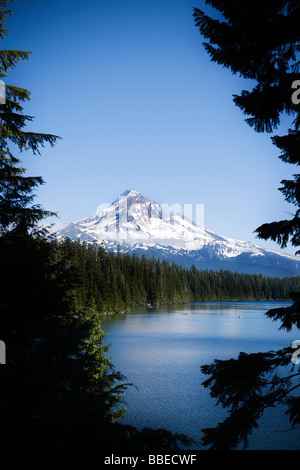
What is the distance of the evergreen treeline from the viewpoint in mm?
68875

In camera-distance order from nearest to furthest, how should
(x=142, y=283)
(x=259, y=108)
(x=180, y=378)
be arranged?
(x=259, y=108) < (x=180, y=378) < (x=142, y=283)

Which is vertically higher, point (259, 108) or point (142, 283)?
point (259, 108)

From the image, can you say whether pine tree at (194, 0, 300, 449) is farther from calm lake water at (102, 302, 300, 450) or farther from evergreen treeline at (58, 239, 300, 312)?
calm lake water at (102, 302, 300, 450)

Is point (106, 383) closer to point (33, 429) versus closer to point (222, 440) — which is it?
point (33, 429)

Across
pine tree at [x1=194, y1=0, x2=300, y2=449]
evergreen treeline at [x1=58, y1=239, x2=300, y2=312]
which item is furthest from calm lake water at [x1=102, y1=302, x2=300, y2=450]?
evergreen treeline at [x1=58, y1=239, x2=300, y2=312]

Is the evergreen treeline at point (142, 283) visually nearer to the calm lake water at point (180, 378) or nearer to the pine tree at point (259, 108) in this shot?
the pine tree at point (259, 108)

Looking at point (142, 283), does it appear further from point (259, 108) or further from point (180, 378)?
point (259, 108)

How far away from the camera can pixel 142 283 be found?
105 m

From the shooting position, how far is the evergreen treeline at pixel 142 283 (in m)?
68.9

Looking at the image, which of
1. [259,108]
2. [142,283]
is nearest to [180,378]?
[259,108]

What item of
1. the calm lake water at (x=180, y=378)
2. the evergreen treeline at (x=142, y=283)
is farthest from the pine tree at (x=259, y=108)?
the calm lake water at (x=180, y=378)

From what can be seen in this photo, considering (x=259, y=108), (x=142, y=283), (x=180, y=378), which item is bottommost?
(x=180, y=378)

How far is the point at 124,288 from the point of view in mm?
88438

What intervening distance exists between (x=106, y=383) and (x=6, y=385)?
20.6ft
